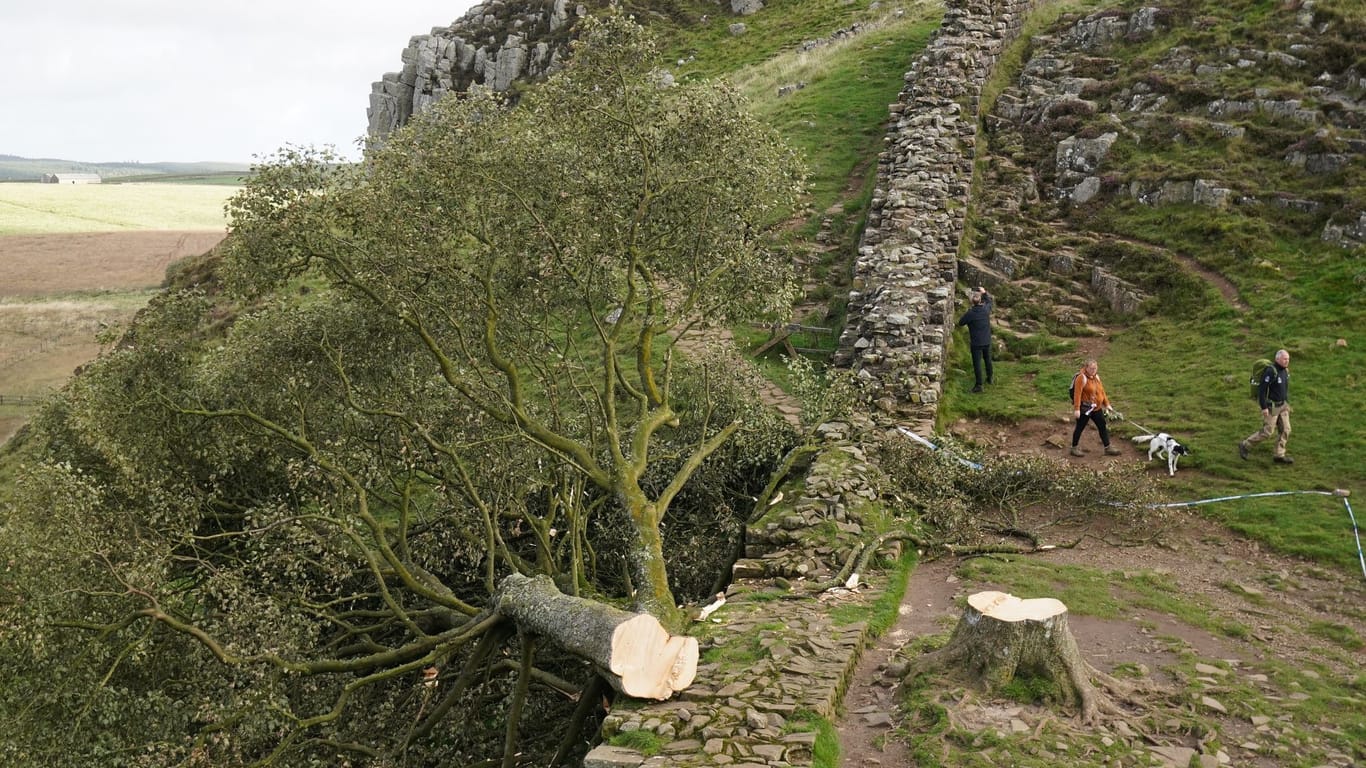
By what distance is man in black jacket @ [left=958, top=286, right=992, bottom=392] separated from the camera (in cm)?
2227

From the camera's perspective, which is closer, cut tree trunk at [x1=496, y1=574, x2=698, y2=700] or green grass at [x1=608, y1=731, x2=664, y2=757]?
green grass at [x1=608, y1=731, x2=664, y2=757]

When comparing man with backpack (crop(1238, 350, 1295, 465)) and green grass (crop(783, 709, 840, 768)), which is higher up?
man with backpack (crop(1238, 350, 1295, 465))

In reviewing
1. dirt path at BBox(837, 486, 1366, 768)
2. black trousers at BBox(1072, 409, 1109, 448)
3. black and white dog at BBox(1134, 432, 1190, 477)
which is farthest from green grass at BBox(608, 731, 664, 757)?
black and white dog at BBox(1134, 432, 1190, 477)

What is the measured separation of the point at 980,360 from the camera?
2275 centimetres

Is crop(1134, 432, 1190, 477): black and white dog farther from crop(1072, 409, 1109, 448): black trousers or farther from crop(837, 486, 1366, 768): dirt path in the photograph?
crop(837, 486, 1366, 768): dirt path

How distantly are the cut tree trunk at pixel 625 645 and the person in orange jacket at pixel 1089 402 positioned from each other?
450 inches

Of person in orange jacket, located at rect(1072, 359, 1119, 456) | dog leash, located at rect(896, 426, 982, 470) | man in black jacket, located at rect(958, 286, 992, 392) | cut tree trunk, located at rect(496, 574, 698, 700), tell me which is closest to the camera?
cut tree trunk, located at rect(496, 574, 698, 700)

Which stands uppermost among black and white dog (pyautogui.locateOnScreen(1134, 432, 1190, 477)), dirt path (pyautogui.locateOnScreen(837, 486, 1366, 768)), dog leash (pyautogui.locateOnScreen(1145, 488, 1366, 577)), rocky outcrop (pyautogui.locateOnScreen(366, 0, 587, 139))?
rocky outcrop (pyautogui.locateOnScreen(366, 0, 587, 139))

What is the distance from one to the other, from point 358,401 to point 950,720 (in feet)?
36.3

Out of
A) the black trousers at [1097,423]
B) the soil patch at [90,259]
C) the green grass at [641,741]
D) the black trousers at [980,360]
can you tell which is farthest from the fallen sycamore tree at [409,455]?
the soil patch at [90,259]

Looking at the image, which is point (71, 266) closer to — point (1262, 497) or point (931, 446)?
point (931, 446)

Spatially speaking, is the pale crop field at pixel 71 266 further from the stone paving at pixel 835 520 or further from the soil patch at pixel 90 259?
the stone paving at pixel 835 520

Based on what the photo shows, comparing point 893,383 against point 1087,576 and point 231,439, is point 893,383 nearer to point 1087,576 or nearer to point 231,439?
point 1087,576

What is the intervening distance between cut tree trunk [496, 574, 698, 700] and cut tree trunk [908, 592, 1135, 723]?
301 cm
